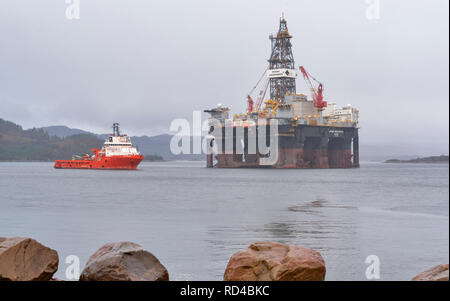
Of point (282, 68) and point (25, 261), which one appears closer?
point (25, 261)

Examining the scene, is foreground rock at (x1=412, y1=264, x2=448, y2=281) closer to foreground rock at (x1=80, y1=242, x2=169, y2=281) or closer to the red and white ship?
foreground rock at (x1=80, y1=242, x2=169, y2=281)

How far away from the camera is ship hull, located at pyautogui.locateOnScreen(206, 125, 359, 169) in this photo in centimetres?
7738

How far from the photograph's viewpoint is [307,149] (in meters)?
82.1

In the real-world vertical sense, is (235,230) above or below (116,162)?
below

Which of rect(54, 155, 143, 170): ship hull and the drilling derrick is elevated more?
the drilling derrick

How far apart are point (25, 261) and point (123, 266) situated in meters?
1.19

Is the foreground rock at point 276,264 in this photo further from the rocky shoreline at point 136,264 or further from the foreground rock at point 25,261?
the foreground rock at point 25,261

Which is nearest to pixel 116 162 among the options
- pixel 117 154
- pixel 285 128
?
pixel 117 154

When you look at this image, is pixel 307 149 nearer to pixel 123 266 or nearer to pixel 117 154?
pixel 117 154

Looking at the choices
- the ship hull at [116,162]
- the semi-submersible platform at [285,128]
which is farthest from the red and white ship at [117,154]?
the semi-submersible platform at [285,128]

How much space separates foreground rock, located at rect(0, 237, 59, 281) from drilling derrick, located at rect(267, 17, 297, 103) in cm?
7860

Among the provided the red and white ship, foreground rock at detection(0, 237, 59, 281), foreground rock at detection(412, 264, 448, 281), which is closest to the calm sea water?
foreground rock at detection(0, 237, 59, 281)
